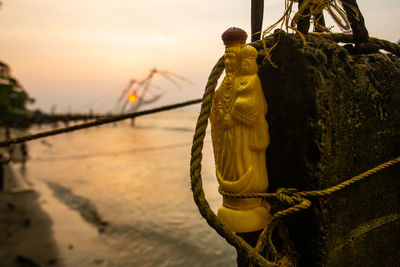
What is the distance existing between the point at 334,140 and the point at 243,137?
390 millimetres

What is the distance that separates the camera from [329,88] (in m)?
1.10

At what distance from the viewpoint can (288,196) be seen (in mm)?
1106

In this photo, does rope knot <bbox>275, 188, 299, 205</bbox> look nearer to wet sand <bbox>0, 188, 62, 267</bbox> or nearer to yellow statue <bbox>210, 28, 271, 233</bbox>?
yellow statue <bbox>210, 28, 271, 233</bbox>

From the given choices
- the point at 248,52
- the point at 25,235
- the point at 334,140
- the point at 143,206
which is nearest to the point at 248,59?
the point at 248,52

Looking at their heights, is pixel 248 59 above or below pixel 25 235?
above

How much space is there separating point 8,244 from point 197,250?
4495mm

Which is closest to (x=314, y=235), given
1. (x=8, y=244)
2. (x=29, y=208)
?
(x=8, y=244)

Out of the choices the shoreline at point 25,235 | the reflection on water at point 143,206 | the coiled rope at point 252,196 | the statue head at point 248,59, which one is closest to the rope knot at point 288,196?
the coiled rope at point 252,196

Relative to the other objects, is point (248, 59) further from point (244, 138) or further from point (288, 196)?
point (288, 196)

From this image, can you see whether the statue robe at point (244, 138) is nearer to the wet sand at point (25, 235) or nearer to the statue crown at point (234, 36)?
the statue crown at point (234, 36)

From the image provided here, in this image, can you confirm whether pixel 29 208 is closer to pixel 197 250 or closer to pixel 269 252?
pixel 197 250

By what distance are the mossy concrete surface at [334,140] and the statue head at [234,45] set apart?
0.59ft

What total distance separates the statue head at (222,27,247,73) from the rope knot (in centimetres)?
60

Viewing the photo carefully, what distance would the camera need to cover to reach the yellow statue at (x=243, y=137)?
3.83 feet
